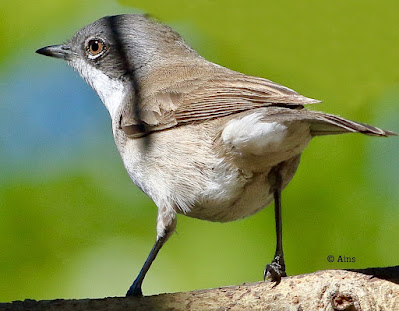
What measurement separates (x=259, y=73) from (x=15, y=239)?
2.52 m

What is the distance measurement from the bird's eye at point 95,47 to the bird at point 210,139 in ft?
1.43

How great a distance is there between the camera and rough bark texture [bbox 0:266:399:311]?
3584 mm

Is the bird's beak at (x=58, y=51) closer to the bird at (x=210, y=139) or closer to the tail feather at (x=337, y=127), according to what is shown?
the bird at (x=210, y=139)

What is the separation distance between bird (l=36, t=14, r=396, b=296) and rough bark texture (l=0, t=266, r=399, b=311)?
166 mm

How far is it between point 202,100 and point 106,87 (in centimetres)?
128

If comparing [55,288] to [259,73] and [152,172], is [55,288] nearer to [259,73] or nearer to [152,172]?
[152,172]

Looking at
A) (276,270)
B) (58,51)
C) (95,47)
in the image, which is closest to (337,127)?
(276,270)

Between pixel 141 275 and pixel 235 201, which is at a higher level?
pixel 235 201

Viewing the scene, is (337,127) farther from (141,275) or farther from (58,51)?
(58,51)

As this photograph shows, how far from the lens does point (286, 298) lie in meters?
3.75

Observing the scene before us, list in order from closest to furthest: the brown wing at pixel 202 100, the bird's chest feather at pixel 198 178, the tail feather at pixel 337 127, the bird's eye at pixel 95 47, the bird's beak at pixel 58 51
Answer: the tail feather at pixel 337 127, the brown wing at pixel 202 100, the bird's chest feather at pixel 198 178, the bird's eye at pixel 95 47, the bird's beak at pixel 58 51

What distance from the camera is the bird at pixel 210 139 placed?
4262mm

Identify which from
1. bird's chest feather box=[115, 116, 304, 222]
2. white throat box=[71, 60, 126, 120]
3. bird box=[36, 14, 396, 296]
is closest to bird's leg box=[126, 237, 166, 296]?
bird box=[36, 14, 396, 296]

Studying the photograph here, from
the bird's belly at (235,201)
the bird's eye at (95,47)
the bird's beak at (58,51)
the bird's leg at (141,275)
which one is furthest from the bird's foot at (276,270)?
the bird's beak at (58,51)
